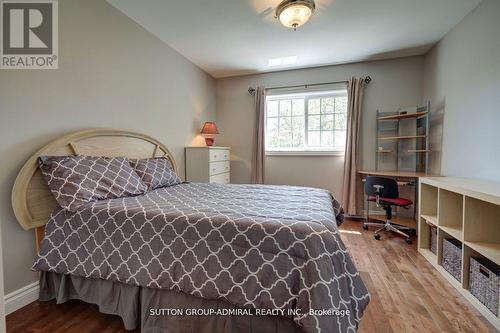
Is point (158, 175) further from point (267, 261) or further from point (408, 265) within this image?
point (408, 265)

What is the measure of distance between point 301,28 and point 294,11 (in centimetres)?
61

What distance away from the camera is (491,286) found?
1475 mm

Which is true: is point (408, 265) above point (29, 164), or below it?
below

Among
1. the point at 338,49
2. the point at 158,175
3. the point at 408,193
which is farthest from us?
the point at 408,193

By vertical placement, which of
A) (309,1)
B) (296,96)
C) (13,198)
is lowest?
(13,198)

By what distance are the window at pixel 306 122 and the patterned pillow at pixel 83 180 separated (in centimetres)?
263

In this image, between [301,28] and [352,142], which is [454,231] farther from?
[301,28]

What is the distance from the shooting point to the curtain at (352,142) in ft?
11.4

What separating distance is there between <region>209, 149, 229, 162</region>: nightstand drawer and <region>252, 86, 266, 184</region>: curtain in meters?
0.51

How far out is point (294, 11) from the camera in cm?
203

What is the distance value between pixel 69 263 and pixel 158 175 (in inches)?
39.9

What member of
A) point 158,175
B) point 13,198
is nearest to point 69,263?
point 13,198

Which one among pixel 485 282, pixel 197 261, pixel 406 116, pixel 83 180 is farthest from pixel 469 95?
pixel 83 180

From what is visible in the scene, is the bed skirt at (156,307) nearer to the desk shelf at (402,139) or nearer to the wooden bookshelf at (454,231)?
the wooden bookshelf at (454,231)
